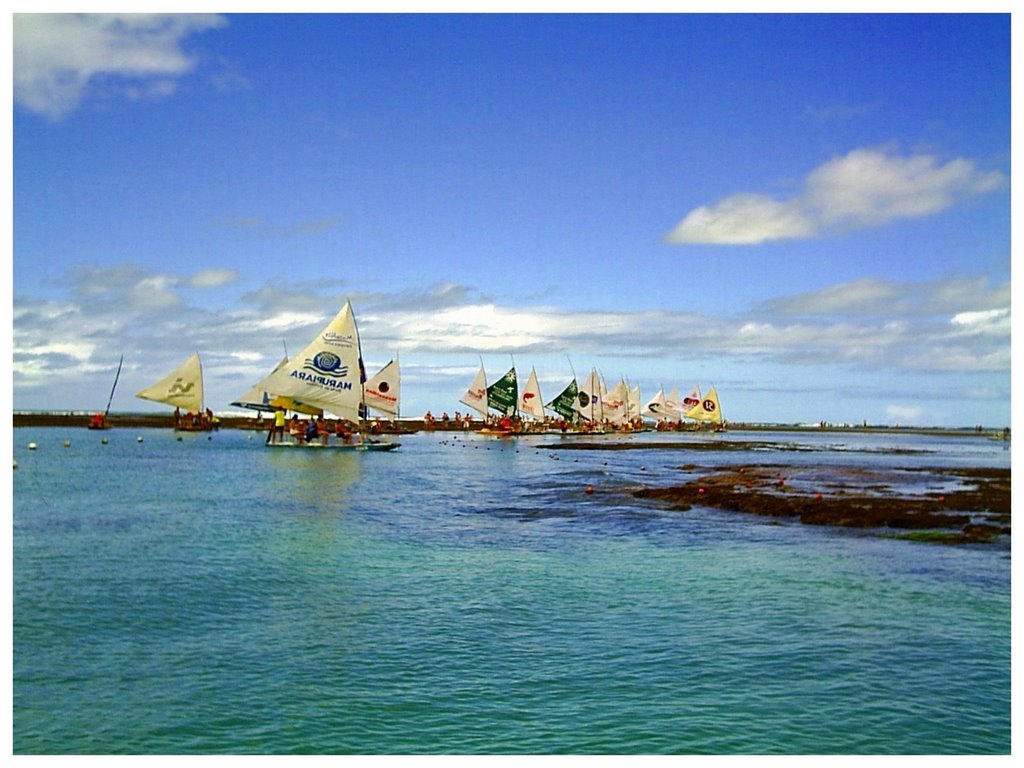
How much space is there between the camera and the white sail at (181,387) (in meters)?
76.7

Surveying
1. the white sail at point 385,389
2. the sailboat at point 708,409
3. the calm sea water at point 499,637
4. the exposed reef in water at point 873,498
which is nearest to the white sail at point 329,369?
the white sail at point 385,389

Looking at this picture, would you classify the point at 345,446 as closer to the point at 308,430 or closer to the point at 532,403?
the point at 308,430

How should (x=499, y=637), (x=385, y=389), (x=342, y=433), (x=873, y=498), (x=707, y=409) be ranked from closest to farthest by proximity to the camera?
(x=499, y=637) → (x=873, y=498) → (x=342, y=433) → (x=385, y=389) → (x=707, y=409)

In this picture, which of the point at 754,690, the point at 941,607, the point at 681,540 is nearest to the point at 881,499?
the point at 681,540

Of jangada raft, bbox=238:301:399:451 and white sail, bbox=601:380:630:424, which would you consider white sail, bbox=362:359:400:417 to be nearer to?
jangada raft, bbox=238:301:399:451

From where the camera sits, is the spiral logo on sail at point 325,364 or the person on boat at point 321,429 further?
the person on boat at point 321,429

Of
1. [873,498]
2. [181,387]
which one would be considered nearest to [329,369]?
[181,387]

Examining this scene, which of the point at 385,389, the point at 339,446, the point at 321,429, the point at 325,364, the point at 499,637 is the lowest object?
the point at 499,637

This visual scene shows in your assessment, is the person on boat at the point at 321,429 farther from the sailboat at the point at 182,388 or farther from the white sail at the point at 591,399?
the white sail at the point at 591,399

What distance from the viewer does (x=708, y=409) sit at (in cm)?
14312

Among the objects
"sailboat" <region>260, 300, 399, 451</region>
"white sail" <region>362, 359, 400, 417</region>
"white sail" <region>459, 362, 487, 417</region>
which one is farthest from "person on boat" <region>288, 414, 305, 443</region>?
"white sail" <region>459, 362, 487, 417</region>

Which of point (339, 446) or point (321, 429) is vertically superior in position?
point (321, 429)

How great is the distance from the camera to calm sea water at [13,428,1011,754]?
34.1ft

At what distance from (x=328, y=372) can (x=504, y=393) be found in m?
45.9
